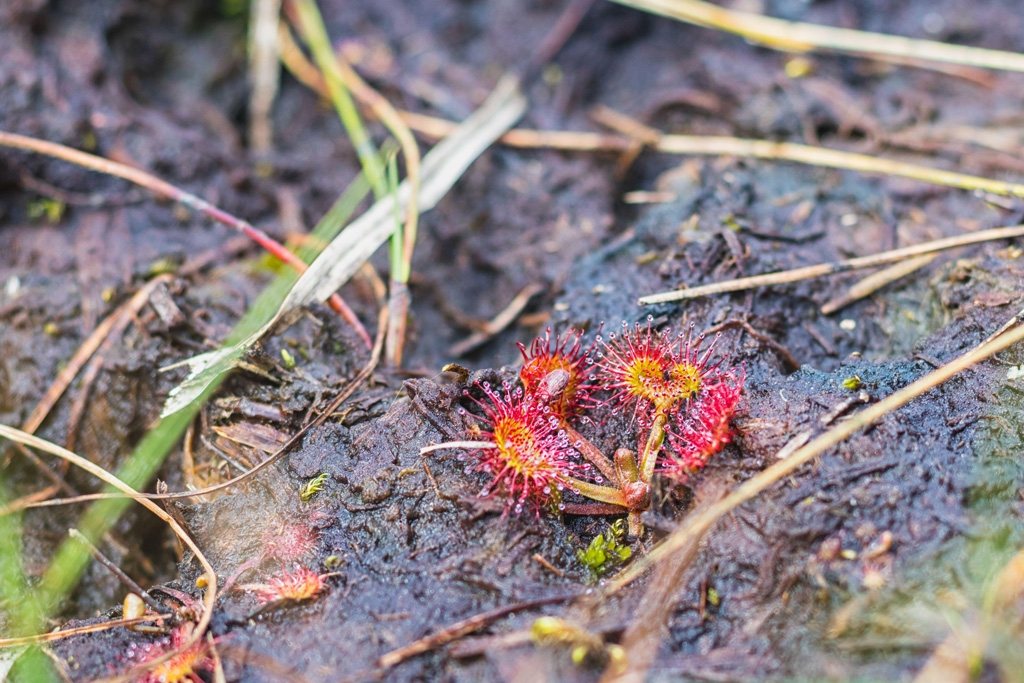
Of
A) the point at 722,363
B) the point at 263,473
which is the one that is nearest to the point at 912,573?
the point at 722,363

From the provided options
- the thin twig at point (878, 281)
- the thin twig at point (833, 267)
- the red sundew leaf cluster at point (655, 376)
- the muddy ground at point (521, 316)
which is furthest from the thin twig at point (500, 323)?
the thin twig at point (878, 281)

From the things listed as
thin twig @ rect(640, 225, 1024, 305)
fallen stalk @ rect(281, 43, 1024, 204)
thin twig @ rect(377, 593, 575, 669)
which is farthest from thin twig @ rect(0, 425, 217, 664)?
fallen stalk @ rect(281, 43, 1024, 204)

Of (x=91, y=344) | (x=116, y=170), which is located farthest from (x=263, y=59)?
(x=91, y=344)

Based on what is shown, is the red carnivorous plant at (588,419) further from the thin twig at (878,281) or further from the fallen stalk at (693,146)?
the fallen stalk at (693,146)

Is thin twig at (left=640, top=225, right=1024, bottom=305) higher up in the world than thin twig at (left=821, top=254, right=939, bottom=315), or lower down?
higher up

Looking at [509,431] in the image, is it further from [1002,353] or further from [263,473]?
[1002,353]

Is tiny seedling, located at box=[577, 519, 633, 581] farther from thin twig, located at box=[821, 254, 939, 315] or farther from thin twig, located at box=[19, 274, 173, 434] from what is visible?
thin twig, located at box=[19, 274, 173, 434]
